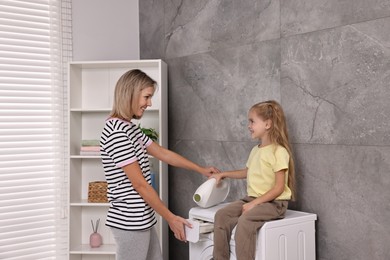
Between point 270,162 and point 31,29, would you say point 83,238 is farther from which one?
point 270,162

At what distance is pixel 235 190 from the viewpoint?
3.01 metres

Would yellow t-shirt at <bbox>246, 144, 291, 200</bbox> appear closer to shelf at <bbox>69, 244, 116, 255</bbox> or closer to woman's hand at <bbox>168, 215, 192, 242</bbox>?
woman's hand at <bbox>168, 215, 192, 242</bbox>

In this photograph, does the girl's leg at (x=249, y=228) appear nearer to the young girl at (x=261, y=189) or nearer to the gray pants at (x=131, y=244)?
the young girl at (x=261, y=189)

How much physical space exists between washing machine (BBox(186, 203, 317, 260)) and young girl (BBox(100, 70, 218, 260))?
206 millimetres

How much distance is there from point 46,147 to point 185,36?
4.16 feet

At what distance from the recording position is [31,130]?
341 centimetres

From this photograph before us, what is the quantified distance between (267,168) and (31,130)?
1.84 m

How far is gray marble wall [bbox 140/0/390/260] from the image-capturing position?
7.23 feet

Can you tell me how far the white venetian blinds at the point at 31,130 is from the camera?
3297 mm

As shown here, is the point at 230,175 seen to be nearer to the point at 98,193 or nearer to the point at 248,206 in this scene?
the point at 248,206

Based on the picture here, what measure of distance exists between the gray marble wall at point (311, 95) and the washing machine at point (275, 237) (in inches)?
4.8

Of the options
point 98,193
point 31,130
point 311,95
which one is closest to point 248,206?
point 311,95

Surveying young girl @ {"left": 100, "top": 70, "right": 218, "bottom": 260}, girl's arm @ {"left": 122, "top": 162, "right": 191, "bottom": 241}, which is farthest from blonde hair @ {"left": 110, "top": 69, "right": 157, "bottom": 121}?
girl's arm @ {"left": 122, "top": 162, "right": 191, "bottom": 241}

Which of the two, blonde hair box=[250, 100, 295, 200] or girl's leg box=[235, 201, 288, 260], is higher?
blonde hair box=[250, 100, 295, 200]
